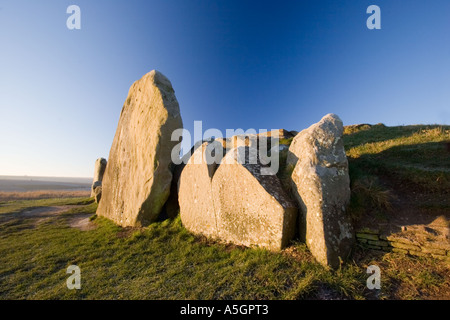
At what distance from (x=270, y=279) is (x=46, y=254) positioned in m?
7.78

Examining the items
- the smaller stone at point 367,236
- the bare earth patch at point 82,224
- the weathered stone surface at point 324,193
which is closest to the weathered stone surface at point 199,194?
the weathered stone surface at point 324,193

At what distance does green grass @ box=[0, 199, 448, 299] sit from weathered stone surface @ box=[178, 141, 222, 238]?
41 cm

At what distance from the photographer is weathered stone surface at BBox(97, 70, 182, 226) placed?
8.60 metres

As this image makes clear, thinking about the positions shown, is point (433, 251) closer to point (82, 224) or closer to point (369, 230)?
point (369, 230)

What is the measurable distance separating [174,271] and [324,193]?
4.42 m

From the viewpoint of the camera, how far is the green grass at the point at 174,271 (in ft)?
13.1

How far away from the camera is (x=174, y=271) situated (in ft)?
16.7

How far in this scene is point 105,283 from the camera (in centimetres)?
488

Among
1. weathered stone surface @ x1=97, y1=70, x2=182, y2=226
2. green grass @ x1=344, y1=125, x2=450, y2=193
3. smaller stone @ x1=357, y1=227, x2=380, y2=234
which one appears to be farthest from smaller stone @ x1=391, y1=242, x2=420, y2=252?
weathered stone surface @ x1=97, y1=70, x2=182, y2=226

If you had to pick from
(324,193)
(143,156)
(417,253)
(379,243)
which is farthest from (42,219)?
(417,253)

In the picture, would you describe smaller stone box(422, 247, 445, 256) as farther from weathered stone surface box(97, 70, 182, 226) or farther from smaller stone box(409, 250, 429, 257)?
weathered stone surface box(97, 70, 182, 226)

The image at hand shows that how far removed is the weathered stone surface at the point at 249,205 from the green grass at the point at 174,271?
37 cm

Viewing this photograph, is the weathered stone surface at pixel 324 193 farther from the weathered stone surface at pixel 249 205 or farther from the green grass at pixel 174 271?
the weathered stone surface at pixel 249 205

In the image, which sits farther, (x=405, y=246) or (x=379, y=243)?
(x=379, y=243)
